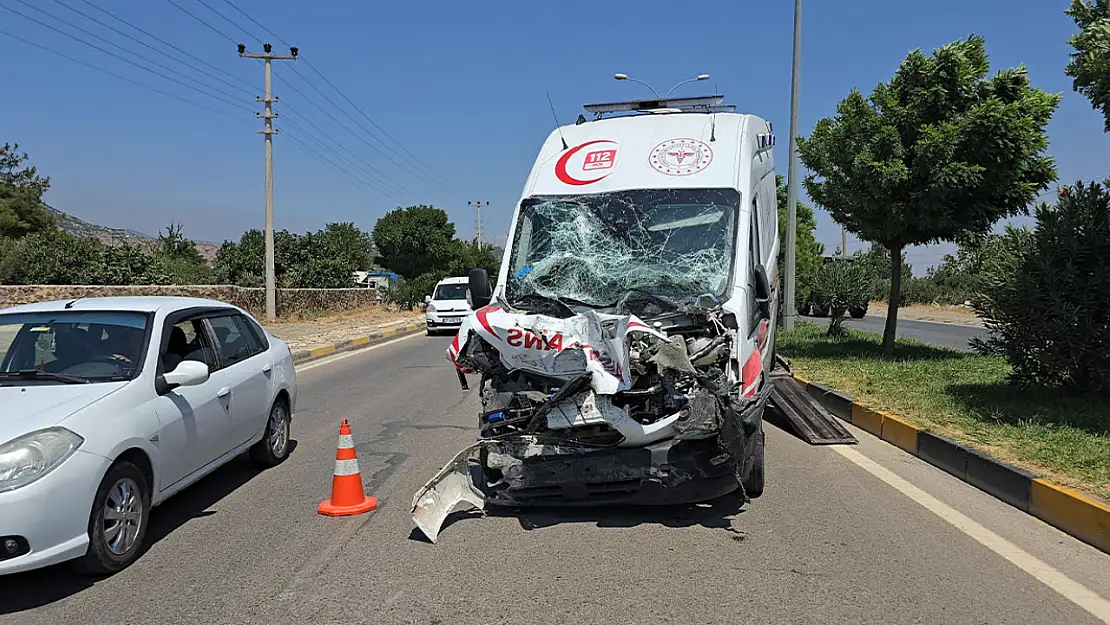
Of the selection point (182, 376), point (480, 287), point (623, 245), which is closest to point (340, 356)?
point (480, 287)

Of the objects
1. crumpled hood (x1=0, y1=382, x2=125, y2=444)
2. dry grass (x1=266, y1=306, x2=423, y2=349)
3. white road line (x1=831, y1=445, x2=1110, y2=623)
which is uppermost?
crumpled hood (x1=0, y1=382, x2=125, y2=444)

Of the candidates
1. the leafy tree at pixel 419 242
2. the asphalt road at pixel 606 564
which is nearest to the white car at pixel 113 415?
the asphalt road at pixel 606 564

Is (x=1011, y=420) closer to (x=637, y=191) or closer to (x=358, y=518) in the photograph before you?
(x=637, y=191)

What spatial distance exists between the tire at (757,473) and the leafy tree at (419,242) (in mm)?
60001

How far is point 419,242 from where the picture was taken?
6531 cm

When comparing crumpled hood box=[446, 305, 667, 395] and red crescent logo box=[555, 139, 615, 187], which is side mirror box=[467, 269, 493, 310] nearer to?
red crescent logo box=[555, 139, 615, 187]

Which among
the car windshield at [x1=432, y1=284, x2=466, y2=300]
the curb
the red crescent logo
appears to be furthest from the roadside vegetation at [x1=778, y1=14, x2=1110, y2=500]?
the car windshield at [x1=432, y1=284, x2=466, y2=300]

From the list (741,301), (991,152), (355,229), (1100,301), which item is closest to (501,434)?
(741,301)

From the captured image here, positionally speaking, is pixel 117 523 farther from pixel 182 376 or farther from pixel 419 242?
pixel 419 242

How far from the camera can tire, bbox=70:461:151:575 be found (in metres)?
4.77

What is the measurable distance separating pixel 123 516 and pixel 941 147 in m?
11.3

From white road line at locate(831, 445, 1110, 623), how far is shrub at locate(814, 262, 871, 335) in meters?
11.4

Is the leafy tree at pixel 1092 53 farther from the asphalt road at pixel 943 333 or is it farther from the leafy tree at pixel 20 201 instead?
the leafy tree at pixel 20 201

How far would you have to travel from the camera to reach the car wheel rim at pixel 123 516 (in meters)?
4.93
